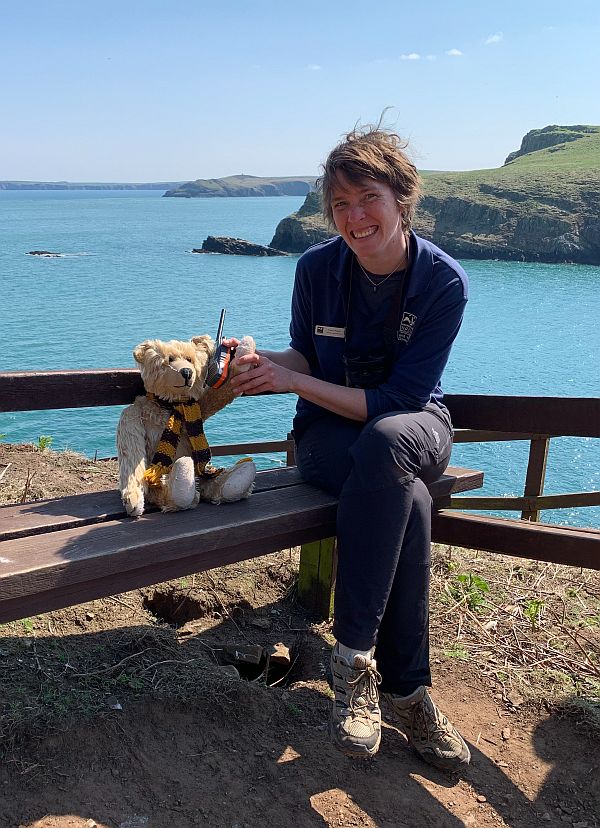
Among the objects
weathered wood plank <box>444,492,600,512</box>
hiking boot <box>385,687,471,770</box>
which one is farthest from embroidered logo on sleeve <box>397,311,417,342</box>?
weathered wood plank <box>444,492,600,512</box>

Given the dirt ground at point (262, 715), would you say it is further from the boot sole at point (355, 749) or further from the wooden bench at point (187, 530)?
the wooden bench at point (187, 530)

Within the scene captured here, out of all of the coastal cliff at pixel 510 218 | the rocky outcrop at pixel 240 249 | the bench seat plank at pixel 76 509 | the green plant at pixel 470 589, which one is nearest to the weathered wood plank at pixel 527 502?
the green plant at pixel 470 589

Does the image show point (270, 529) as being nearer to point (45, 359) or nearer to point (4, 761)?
point (4, 761)

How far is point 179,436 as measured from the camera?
10.6 feet

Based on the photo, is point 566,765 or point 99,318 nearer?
point 566,765

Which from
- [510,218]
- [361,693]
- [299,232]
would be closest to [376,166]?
[361,693]

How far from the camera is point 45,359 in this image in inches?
1025

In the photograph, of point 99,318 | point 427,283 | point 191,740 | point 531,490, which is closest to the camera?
point 191,740

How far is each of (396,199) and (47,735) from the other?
2.48m

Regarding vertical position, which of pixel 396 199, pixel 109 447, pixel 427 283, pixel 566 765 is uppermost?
pixel 396 199

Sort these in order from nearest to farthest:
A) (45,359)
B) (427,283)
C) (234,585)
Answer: (427,283) < (234,585) < (45,359)

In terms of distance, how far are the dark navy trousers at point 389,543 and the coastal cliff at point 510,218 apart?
66.4 meters

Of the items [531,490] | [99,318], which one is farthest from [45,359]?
[531,490]

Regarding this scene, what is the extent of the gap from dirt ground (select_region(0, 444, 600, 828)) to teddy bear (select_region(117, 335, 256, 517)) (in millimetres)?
856
